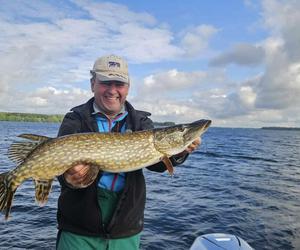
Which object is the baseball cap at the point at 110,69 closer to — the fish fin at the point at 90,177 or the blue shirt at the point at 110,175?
the blue shirt at the point at 110,175

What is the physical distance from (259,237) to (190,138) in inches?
285

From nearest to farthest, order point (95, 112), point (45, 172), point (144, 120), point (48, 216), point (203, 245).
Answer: point (45, 172) → point (95, 112) → point (144, 120) → point (203, 245) → point (48, 216)

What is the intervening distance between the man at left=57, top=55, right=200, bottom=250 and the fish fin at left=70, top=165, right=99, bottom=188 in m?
0.03

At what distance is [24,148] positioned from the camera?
3793mm

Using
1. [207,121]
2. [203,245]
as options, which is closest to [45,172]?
[207,121]

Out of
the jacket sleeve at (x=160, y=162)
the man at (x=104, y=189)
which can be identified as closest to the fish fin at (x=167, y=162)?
the jacket sleeve at (x=160, y=162)

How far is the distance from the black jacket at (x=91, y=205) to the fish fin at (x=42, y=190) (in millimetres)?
158

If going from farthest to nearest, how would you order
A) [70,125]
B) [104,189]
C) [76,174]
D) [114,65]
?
[114,65]
[70,125]
[104,189]
[76,174]

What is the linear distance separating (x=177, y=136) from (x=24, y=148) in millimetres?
1751

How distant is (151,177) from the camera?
20.1 m

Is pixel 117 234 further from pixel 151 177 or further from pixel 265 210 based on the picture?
pixel 151 177

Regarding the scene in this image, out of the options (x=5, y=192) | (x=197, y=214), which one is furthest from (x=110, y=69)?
(x=197, y=214)

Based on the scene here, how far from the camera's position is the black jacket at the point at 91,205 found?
372 cm

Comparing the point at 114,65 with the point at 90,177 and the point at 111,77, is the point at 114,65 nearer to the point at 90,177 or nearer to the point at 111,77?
the point at 111,77
